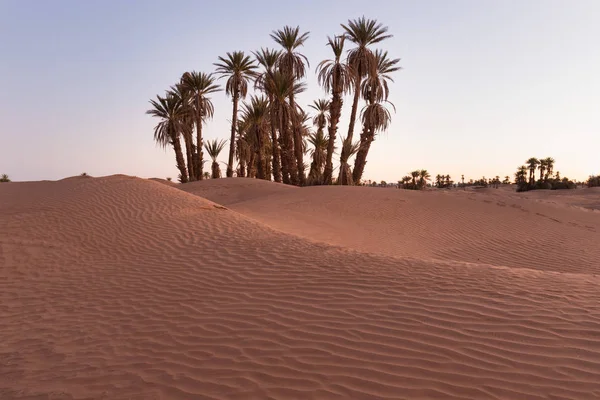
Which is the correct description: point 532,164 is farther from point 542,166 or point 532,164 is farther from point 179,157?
point 179,157

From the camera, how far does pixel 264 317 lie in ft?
15.7

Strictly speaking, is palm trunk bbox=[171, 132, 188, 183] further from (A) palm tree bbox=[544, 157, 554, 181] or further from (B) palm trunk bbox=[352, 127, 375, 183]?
(A) palm tree bbox=[544, 157, 554, 181]

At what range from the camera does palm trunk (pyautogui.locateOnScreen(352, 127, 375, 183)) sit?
27969 mm

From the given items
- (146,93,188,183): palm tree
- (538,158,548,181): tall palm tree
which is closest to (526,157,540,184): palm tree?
(538,158,548,181): tall palm tree

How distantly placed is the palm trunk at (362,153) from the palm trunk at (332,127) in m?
1.99

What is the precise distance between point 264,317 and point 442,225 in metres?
11.4

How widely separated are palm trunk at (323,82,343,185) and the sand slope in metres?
7.28

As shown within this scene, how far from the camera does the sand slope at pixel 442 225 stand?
36.1 ft

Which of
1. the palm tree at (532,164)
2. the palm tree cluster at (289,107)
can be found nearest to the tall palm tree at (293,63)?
the palm tree cluster at (289,107)

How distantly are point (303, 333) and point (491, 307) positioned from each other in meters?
2.23

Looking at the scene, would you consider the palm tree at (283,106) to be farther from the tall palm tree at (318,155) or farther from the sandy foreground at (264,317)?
the sandy foreground at (264,317)

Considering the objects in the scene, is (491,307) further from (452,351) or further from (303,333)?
(303,333)

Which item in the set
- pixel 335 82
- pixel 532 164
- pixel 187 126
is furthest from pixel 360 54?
pixel 532 164

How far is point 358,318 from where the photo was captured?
4.54 m
